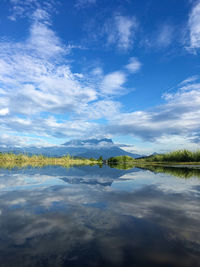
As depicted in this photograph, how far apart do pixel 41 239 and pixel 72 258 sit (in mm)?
2335

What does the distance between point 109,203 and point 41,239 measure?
7.74 metres

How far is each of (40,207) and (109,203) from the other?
5.69 m

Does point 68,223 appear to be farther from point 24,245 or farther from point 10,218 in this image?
point 10,218

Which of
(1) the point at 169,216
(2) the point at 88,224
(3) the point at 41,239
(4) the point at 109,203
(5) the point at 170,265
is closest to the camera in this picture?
(5) the point at 170,265

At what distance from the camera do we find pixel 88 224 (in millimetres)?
9875

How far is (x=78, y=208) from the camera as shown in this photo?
43.1 feet

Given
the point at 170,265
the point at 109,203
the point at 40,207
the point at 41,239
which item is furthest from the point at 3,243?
the point at 109,203

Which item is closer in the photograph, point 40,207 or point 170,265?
point 170,265

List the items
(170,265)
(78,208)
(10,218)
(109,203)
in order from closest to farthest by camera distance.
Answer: (170,265) < (10,218) < (78,208) < (109,203)

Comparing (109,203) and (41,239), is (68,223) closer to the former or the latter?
(41,239)

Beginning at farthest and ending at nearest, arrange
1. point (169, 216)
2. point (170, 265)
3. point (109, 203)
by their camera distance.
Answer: point (109, 203)
point (169, 216)
point (170, 265)

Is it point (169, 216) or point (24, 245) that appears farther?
point (169, 216)

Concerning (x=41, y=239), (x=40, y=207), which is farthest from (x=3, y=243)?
(x=40, y=207)

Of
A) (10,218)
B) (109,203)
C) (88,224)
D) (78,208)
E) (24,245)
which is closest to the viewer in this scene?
(24,245)
